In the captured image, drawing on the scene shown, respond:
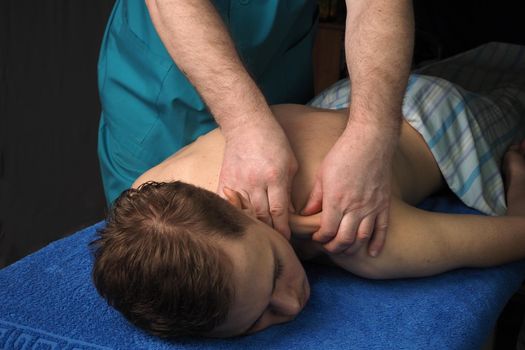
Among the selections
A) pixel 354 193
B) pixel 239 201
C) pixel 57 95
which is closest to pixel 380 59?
pixel 354 193

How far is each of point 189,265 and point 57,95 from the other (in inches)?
70.4

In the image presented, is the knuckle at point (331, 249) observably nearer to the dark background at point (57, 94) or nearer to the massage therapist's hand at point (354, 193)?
the massage therapist's hand at point (354, 193)

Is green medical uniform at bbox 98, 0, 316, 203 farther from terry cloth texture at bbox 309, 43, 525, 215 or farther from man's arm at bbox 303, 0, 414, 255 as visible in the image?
man's arm at bbox 303, 0, 414, 255

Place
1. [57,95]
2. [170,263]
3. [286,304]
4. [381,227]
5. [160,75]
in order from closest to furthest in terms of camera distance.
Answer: [170,263]
[286,304]
[381,227]
[160,75]
[57,95]

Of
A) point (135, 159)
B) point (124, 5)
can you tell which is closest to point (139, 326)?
point (135, 159)

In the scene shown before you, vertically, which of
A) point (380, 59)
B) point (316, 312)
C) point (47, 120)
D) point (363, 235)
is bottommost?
point (47, 120)

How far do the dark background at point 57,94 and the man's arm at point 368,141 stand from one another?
4.07 ft

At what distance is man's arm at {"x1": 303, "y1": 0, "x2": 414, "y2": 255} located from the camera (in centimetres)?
115

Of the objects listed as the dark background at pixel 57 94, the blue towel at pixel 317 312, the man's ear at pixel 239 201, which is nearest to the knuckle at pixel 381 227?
the blue towel at pixel 317 312

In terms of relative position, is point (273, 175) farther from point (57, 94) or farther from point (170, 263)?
point (57, 94)

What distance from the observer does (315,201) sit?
1.18 metres

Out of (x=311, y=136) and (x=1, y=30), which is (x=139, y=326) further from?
(x=1, y=30)

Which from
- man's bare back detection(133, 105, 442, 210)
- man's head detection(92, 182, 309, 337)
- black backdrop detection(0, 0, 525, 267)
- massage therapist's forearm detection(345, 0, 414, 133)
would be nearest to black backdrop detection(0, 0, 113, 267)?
black backdrop detection(0, 0, 525, 267)

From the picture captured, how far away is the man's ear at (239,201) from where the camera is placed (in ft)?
3.62
